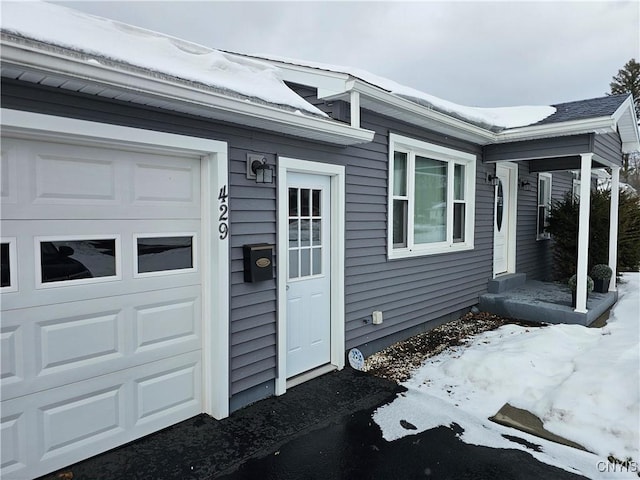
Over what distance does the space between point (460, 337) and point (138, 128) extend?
4616 millimetres

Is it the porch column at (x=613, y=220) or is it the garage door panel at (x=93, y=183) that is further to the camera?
the porch column at (x=613, y=220)

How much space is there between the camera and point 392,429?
325 cm

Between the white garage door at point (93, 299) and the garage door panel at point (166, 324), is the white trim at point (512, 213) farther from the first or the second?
the white garage door at point (93, 299)

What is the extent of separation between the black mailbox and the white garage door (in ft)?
1.26

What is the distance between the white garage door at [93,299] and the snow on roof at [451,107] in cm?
257

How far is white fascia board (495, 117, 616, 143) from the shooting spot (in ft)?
17.9

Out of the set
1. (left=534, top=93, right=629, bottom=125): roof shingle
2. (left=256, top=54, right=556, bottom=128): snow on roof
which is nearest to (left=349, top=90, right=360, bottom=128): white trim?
(left=256, top=54, right=556, bottom=128): snow on roof

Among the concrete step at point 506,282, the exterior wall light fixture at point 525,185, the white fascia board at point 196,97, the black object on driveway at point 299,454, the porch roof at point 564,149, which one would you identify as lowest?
the black object on driveway at point 299,454

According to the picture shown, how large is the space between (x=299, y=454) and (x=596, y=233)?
7884 mm

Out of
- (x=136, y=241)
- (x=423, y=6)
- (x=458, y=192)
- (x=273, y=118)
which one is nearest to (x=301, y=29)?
(x=423, y=6)

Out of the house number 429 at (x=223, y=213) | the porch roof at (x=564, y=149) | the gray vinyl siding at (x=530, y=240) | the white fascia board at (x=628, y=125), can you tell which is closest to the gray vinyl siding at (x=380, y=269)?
the porch roof at (x=564, y=149)

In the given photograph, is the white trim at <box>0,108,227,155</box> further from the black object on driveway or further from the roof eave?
the black object on driveway

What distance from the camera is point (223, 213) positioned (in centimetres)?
326

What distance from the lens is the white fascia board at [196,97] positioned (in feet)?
6.94
